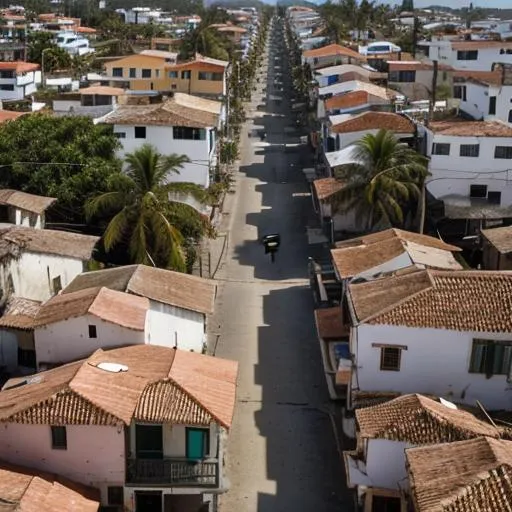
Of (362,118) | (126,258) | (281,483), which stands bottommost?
(281,483)

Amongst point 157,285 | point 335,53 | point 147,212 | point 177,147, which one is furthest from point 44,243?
point 335,53

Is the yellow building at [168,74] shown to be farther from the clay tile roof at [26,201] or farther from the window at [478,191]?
the clay tile roof at [26,201]

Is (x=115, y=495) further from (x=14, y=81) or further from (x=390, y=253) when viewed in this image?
(x=14, y=81)

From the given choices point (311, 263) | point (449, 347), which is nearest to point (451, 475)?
point (449, 347)

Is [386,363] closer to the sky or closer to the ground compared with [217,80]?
closer to the ground

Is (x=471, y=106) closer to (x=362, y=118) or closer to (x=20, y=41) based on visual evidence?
(x=362, y=118)

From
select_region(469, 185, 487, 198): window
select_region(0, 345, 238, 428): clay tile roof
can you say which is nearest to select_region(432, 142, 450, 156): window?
select_region(469, 185, 487, 198): window
